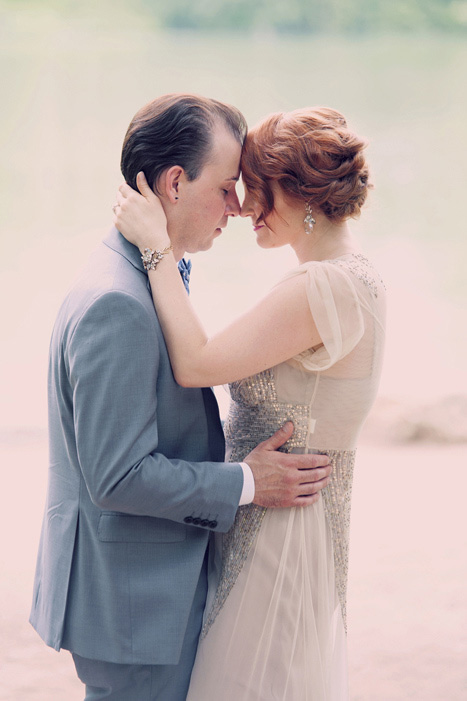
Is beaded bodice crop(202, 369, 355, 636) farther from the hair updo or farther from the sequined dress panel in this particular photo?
the hair updo

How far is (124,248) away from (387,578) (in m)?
3.22

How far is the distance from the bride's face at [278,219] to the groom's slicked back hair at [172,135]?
17 cm

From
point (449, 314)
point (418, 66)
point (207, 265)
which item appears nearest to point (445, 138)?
point (418, 66)

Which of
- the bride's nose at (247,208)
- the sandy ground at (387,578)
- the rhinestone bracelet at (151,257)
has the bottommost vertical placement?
the sandy ground at (387,578)

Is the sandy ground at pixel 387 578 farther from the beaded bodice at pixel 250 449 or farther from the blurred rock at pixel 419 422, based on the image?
the beaded bodice at pixel 250 449

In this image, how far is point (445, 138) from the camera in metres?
10.7

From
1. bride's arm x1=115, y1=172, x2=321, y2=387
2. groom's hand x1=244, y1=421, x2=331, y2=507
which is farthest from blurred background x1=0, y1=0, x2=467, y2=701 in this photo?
bride's arm x1=115, y1=172, x2=321, y2=387

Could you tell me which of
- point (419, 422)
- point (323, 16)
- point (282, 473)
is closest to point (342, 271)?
point (282, 473)

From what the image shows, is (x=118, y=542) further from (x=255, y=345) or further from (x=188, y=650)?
(x=255, y=345)

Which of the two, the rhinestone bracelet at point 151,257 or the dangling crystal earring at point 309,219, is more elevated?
the dangling crystal earring at point 309,219

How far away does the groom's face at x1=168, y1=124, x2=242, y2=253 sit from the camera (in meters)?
1.66

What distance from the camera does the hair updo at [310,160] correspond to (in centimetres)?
163

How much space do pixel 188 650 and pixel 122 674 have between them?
0.15 metres

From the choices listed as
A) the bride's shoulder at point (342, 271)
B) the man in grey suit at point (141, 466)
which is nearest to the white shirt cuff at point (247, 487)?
the man in grey suit at point (141, 466)
